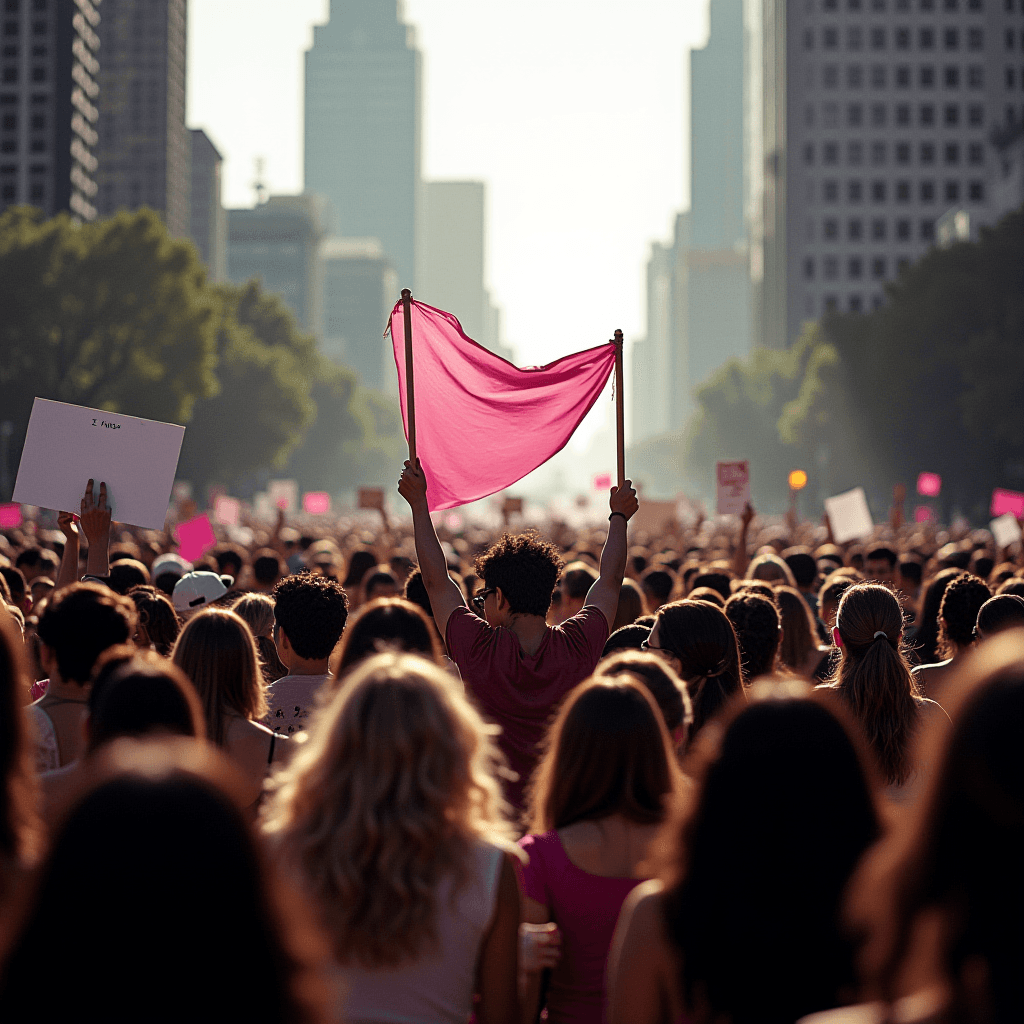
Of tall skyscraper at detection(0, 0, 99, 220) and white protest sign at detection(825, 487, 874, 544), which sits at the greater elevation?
tall skyscraper at detection(0, 0, 99, 220)

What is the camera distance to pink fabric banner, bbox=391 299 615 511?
8.12m

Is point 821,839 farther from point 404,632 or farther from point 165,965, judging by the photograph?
point 404,632

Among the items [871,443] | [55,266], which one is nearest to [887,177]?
[871,443]

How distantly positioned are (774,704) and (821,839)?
0.80 feet

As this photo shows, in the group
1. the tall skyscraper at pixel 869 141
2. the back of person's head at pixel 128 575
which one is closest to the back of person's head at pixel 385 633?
the back of person's head at pixel 128 575

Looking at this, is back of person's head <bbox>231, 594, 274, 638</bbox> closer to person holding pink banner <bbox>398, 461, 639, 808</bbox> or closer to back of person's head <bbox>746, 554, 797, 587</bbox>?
person holding pink banner <bbox>398, 461, 639, 808</bbox>

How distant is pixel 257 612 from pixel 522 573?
2.47 m

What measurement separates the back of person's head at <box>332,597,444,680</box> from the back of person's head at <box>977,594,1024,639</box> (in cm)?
334

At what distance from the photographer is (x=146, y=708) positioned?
333cm

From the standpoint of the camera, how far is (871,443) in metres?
67.0

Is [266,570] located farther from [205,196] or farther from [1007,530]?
[205,196]

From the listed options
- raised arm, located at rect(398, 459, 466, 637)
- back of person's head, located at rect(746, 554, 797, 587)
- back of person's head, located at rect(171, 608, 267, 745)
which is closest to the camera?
back of person's head, located at rect(171, 608, 267, 745)

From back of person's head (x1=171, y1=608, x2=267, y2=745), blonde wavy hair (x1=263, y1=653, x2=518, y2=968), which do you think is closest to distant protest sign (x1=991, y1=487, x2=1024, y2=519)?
back of person's head (x1=171, y1=608, x2=267, y2=745)

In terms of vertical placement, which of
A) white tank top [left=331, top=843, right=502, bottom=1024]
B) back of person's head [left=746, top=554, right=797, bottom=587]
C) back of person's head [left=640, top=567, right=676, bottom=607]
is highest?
back of person's head [left=746, top=554, right=797, bottom=587]
